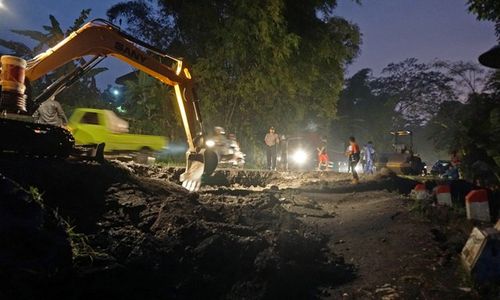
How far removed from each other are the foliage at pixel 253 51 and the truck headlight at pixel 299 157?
2.31m

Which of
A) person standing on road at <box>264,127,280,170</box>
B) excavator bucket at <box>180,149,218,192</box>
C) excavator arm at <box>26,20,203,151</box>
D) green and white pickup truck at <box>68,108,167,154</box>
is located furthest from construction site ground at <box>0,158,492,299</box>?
person standing on road at <box>264,127,280,170</box>

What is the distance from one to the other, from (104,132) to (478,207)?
10871mm

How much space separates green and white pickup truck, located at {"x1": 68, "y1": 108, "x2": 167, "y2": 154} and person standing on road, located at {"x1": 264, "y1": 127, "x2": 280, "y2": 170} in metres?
6.66

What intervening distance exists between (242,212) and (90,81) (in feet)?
75.1

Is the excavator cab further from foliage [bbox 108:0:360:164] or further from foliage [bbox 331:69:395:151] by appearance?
foliage [bbox 331:69:395:151]

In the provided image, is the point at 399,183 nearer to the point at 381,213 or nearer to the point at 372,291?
the point at 381,213

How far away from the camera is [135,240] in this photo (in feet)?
16.8

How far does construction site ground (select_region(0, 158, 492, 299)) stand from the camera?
155 inches

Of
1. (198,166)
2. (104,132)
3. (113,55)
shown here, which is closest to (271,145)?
(104,132)

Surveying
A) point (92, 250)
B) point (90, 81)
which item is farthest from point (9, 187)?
point (90, 81)

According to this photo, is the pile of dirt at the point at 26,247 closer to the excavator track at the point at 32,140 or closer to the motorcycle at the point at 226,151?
the excavator track at the point at 32,140

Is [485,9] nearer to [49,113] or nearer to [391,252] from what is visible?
[391,252]

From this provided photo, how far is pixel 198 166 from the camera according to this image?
9.21 m

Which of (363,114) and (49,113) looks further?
(363,114)
